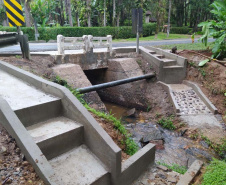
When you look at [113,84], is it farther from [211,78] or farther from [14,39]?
[211,78]

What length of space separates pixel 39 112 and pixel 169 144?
479 cm

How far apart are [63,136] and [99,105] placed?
4388 mm

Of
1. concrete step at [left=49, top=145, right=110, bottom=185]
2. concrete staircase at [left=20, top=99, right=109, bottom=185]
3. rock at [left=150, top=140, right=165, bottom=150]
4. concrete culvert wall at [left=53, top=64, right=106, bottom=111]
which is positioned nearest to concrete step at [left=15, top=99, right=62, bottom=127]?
concrete staircase at [left=20, top=99, right=109, bottom=185]

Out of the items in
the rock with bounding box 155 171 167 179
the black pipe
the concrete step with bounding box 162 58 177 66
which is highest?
the concrete step with bounding box 162 58 177 66

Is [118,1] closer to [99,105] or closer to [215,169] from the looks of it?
[99,105]

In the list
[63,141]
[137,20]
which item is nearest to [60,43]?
[137,20]

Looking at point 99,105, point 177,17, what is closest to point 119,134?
point 99,105

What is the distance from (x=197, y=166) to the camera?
13.0 feet

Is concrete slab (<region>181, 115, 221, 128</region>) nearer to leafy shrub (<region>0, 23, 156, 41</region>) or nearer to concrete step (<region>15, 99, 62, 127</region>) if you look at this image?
concrete step (<region>15, 99, 62, 127</region>)

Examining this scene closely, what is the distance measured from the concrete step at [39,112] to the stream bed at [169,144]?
3378 millimetres

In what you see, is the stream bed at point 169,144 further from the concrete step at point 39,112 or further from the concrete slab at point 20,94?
the concrete slab at point 20,94

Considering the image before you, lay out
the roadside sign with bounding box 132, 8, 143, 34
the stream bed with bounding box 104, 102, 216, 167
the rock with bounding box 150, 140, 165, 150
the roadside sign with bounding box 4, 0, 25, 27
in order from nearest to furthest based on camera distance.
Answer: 1. the stream bed with bounding box 104, 102, 216, 167
2. the roadside sign with bounding box 4, 0, 25, 27
3. the rock with bounding box 150, 140, 165, 150
4. the roadside sign with bounding box 132, 8, 143, 34

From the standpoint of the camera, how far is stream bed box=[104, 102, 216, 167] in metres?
5.79

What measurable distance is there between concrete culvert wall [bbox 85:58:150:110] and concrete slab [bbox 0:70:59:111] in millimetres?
6025
